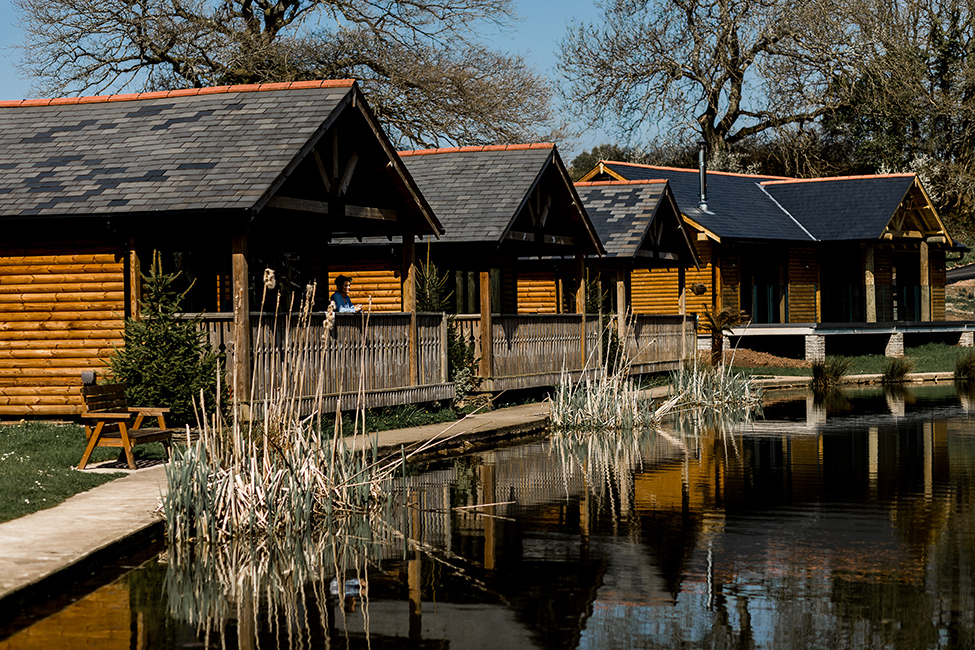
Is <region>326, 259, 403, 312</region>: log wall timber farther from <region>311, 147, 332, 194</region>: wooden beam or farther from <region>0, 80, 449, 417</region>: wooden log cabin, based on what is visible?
<region>311, 147, 332, 194</region>: wooden beam

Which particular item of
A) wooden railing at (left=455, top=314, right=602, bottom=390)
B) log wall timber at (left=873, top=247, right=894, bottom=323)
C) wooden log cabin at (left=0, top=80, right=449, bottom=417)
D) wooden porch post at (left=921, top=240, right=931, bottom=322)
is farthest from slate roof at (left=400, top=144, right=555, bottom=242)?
log wall timber at (left=873, top=247, right=894, bottom=323)

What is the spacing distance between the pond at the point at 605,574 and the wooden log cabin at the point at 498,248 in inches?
321

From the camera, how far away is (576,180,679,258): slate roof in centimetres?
2942

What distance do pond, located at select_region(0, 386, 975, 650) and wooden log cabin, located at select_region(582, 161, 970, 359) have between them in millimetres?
24836

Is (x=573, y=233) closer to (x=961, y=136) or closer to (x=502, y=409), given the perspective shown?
(x=502, y=409)

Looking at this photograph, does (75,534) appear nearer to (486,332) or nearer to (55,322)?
(55,322)

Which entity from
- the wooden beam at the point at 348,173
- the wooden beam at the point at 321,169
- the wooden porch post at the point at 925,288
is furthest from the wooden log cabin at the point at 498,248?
the wooden porch post at the point at 925,288

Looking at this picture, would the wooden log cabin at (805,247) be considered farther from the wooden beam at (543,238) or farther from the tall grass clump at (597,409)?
the tall grass clump at (597,409)

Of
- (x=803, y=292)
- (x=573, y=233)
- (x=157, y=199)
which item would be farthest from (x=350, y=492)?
(x=803, y=292)

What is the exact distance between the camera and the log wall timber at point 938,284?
47.9 m

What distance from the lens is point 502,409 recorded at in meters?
22.1

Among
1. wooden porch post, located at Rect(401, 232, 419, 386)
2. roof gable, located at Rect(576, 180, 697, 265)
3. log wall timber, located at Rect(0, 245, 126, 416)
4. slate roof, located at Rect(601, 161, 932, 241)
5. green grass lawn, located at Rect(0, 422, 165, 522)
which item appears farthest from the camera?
slate roof, located at Rect(601, 161, 932, 241)

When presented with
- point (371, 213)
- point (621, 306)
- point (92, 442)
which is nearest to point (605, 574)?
point (92, 442)

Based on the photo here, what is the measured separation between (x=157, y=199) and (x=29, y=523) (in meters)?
6.75
